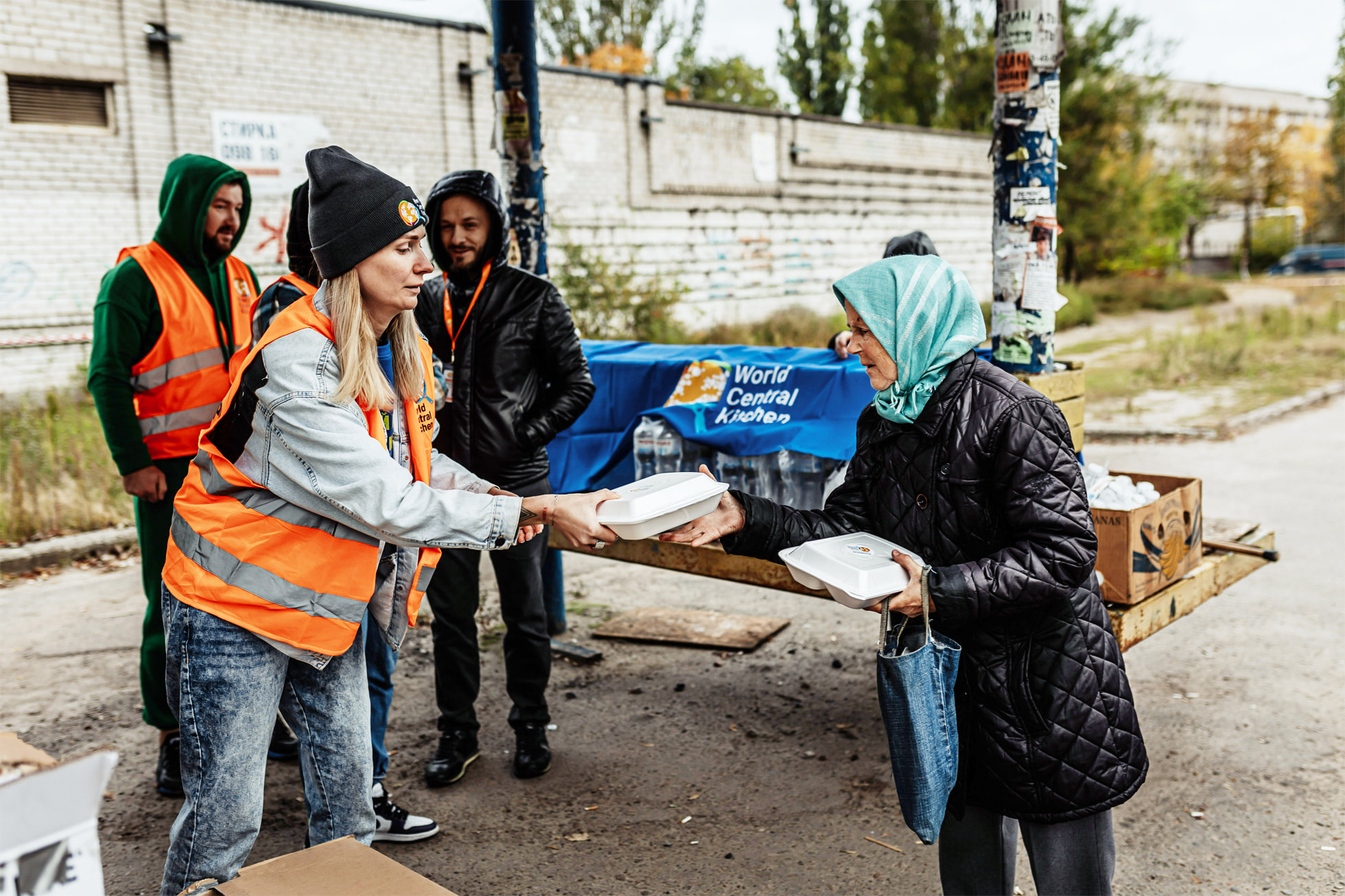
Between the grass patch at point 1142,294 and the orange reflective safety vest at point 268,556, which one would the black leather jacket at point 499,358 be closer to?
the orange reflective safety vest at point 268,556

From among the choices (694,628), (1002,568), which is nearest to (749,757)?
(694,628)

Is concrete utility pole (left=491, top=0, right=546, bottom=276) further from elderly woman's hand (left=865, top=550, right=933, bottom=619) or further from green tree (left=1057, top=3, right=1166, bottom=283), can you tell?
green tree (left=1057, top=3, right=1166, bottom=283)

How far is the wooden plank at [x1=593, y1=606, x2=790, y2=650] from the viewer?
5438 millimetres

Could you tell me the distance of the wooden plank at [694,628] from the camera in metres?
5.44

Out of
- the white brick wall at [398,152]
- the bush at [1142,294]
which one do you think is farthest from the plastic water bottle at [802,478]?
the bush at [1142,294]

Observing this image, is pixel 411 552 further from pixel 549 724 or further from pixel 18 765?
pixel 549 724

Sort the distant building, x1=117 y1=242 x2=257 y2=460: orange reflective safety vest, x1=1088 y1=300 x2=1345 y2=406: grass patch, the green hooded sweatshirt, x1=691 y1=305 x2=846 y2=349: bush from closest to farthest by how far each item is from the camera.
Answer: the green hooded sweatshirt, x1=117 y1=242 x2=257 y2=460: orange reflective safety vest, x1=1088 y1=300 x2=1345 y2=406: grass patch, x1=691 y1=305 x2=846 y2=349: bush, the distant building

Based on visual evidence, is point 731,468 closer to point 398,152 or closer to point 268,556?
point 268,556

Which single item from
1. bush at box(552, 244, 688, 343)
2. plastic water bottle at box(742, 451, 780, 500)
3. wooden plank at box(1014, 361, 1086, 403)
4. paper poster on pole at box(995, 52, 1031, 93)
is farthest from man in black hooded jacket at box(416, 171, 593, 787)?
bush at box(552, 244, 688, 343)

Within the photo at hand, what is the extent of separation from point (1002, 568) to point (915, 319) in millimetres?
564

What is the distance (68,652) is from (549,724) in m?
2.84

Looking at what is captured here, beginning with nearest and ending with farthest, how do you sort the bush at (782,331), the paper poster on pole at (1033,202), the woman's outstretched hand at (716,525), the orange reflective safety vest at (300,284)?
the woman's outstretched hand at (716,525) → the orange reflective safety vest at (300,284) → the paper poster on pole at (1033,202) → the bush at (782,331)

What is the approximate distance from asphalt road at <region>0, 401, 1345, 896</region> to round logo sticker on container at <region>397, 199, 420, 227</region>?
213 centimetres

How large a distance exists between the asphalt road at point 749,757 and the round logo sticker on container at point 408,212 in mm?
2132
